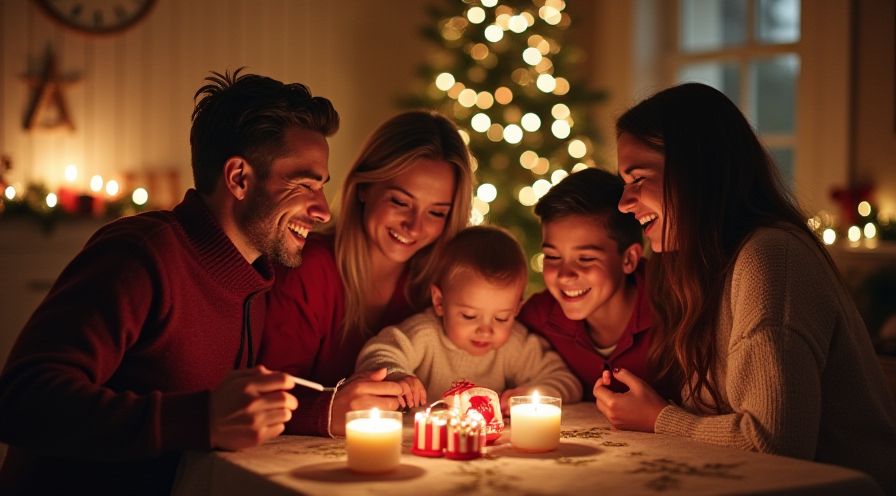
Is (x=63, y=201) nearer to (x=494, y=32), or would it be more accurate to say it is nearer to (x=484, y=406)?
(x=494, y=32)

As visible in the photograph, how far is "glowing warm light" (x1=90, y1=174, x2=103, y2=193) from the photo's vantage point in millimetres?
5352

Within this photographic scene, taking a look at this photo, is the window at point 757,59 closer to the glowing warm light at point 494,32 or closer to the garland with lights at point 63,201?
the glowing warm light at point 494,32

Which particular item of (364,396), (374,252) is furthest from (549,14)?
(364,396)

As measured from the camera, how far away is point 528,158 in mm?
5258

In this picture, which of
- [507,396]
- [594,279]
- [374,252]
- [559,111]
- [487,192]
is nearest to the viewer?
[507,396]

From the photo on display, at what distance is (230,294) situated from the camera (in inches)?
82.3


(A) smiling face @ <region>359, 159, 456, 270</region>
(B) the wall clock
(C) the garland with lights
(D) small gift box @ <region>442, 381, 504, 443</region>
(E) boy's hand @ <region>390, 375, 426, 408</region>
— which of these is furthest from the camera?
(B) the wall clock

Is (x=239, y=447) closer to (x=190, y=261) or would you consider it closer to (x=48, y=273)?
(x=190, y=261)

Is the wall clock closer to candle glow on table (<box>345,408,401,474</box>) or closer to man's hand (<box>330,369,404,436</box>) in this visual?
man's hand (<box>330,369,404,436</box>)

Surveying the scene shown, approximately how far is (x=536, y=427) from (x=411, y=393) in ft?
1.51

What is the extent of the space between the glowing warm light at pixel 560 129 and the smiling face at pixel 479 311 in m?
2.88

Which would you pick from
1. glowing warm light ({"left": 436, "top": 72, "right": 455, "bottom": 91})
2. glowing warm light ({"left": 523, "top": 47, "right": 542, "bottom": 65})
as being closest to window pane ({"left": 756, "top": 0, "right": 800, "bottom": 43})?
glowing warm light ({"left": 523, "top": 47, "right": 542, "bottom": 65})

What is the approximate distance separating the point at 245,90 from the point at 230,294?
0.46 meters

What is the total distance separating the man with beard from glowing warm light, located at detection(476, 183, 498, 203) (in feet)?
9.20
